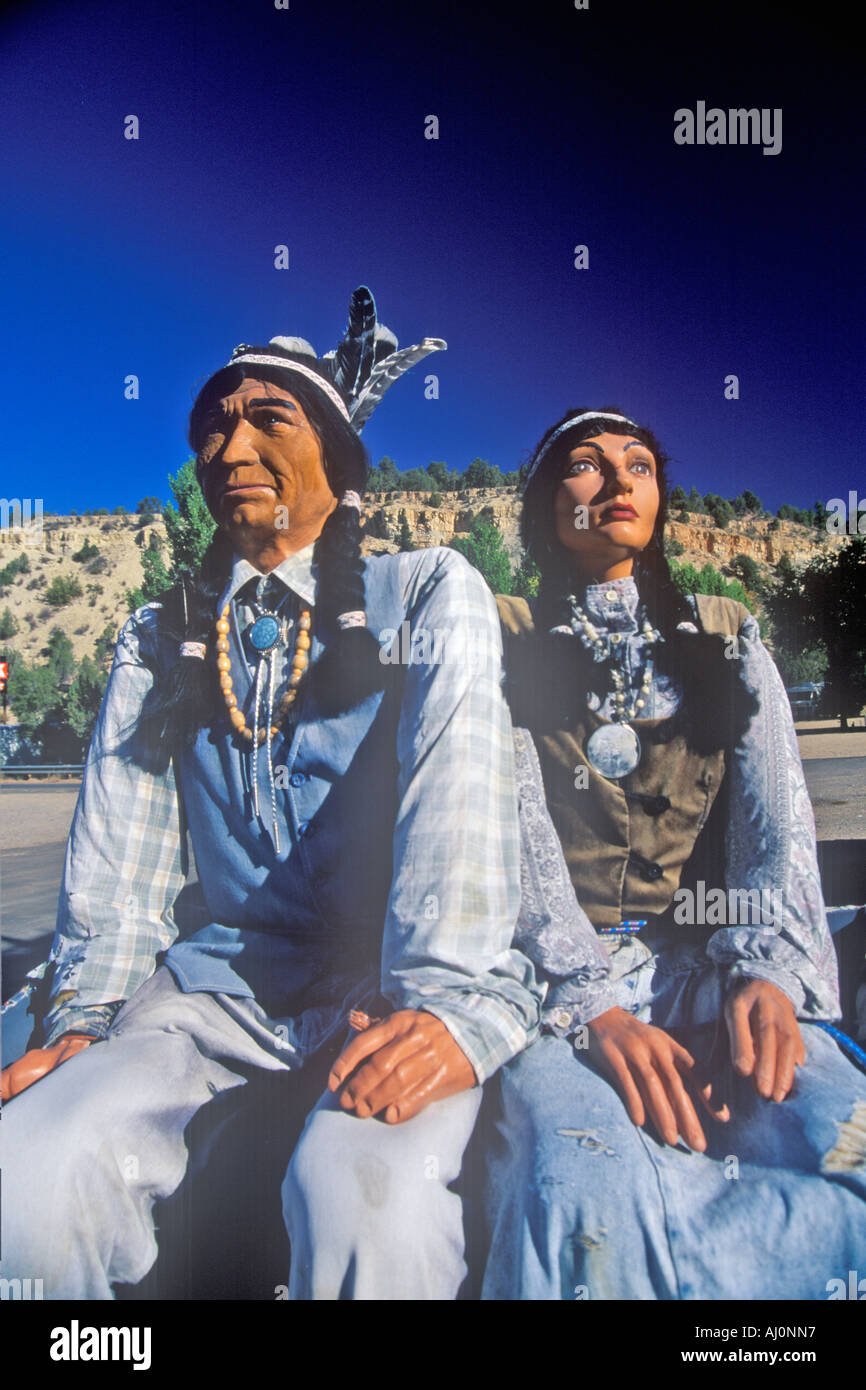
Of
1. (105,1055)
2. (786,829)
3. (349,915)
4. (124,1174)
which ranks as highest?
(786,829)

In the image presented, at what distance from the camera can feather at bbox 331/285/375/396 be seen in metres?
2.42

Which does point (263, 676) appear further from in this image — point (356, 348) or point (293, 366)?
point (356, 348)

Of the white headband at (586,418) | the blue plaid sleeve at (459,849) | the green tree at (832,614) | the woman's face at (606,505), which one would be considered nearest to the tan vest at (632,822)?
the blue plaid sleeve at (459,849)

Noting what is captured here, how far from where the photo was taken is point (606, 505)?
7.58 feet

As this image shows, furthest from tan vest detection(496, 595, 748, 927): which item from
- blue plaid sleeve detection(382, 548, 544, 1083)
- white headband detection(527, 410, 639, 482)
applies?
white headband detection(527, 410, 639, 482)

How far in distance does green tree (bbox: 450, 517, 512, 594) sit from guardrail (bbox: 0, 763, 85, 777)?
4.15 feet

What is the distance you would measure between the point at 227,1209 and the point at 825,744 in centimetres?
199

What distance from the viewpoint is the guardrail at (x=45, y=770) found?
8.09ft

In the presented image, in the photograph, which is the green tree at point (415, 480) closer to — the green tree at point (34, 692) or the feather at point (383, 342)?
the feather at point (383, 342)

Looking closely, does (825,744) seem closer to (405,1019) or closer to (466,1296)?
(405,1019)

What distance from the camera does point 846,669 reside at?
8.43 ft

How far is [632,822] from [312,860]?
838 millimetres

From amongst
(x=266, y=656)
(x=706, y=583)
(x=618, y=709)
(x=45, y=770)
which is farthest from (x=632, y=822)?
(x=45, y=770)

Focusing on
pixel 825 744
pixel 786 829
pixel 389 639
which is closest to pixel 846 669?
pixel 825 744
